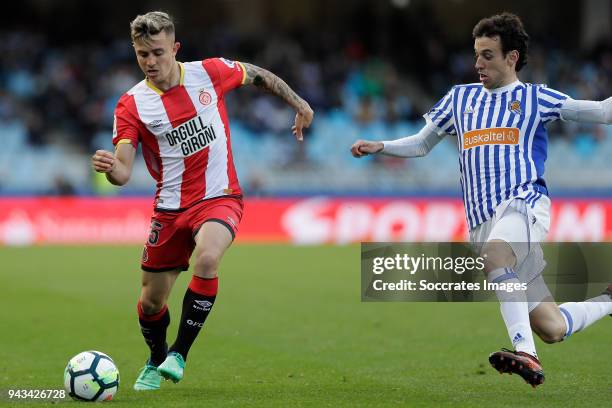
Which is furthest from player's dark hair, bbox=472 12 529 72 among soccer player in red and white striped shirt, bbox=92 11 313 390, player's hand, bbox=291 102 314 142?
soccer player in red and white striped shirt, bbox=92 11 313 390

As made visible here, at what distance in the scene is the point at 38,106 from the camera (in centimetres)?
2720

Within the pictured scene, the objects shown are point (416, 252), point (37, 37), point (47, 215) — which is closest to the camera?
point (416, 252)

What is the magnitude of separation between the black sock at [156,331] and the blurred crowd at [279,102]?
16.9 metres

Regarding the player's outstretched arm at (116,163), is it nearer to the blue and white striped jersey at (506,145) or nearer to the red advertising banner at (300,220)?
the blue and white striped jersey at (506,145)

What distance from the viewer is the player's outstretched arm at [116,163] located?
Result: 650cm

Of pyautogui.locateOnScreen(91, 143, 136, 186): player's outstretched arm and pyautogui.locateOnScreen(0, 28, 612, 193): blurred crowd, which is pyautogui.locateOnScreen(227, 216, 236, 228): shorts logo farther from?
pyautogui.locateOnScreen(0, 28, 612, 193): blurred crowd

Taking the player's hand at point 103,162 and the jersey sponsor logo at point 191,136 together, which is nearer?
the player's hand at point 103,162

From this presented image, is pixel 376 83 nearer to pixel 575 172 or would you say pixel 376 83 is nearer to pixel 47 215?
pixel 575 172

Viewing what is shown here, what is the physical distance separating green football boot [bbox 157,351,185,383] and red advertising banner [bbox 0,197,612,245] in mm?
15408

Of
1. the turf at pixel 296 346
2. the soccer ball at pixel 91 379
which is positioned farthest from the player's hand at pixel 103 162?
the turf at pixel 296 346

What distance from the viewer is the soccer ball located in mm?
6430

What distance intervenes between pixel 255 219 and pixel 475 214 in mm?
16603

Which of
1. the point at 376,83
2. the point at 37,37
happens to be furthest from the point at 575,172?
the point at 37,37

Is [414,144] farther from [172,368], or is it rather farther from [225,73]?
[172,368]
